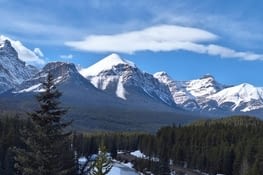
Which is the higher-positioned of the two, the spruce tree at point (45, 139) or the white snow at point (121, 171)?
the spruce tree at point (45, 139)

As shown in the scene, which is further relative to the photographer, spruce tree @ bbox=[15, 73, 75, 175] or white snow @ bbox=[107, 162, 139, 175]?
white snow @ bbox=[107, 162, 139, 175]

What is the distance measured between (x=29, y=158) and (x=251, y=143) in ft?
498

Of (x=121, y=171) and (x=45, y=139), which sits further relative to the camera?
(x=121, y=171)

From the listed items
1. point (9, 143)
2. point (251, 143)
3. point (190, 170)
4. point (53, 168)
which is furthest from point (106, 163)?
point (190, 170)

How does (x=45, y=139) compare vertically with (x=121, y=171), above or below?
above

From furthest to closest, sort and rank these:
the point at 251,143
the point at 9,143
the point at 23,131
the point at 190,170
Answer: the point at 190,170 < the point at 251,143 < the point at 9,143 < the point at 23,131

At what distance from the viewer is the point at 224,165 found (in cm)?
17450

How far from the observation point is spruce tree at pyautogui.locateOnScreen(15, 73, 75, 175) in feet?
89.0

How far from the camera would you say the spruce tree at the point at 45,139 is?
27141 mm

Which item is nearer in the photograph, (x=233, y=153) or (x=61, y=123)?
(x=61, y=123)

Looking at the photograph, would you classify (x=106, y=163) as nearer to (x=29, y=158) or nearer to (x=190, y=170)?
(x=29, y=158)

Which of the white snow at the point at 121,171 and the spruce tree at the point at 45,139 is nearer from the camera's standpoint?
the spruce tree at the point at 45,139

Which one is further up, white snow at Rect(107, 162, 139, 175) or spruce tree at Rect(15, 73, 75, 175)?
spruce tree at Rect(15, 73, 75, 175)

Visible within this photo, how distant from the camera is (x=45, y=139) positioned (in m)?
27.2
